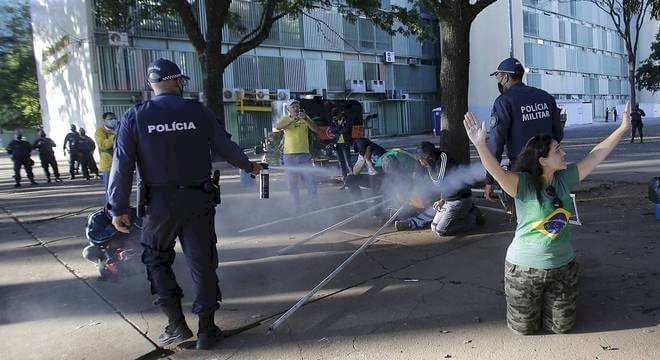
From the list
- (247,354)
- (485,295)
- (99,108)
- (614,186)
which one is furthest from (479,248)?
(99,108)

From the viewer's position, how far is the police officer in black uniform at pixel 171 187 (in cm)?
357

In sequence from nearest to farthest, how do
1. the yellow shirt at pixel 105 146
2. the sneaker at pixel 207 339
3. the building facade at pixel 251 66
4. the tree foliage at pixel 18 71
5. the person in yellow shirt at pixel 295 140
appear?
the sneaker at pixel 207 339 → the person in yellow shirt at pixel 295 140 → the yellow shirt at pixel 105 146 → the building facade at pixel 251 66 → the tree foliage at pixel 18 71

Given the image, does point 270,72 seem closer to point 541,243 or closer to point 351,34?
point 351,34

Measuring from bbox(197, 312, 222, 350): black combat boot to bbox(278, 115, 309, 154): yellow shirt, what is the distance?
15.4 feet

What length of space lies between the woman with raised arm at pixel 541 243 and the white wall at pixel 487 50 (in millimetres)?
38199

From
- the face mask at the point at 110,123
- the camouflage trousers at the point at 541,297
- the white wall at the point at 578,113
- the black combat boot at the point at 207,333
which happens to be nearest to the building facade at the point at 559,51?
the white wall at the point at 578,113

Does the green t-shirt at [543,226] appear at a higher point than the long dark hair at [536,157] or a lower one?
lower

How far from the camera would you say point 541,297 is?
11.6 feet

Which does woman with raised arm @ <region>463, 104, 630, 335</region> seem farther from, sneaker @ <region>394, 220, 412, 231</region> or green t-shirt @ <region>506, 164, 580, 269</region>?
sneaker @ <region>394, 220, 412, 231</region>

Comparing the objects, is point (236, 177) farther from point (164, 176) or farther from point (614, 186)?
point (164, 176)

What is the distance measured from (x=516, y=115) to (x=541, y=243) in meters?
1.98

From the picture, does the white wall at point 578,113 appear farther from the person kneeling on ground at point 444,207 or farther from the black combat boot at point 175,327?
the black combat boot at point 175,327

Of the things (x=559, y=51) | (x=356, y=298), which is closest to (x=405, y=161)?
(x=356, y=298)

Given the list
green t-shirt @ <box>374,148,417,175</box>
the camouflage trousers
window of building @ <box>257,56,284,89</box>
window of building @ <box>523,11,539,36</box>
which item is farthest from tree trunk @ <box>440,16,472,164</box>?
window of building @ <box>523,11,539,36</box>
